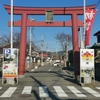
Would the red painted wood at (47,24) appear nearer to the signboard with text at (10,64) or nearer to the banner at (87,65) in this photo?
the signboard with text at (10,64)

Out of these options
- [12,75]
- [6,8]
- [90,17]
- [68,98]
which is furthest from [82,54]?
[6,8]

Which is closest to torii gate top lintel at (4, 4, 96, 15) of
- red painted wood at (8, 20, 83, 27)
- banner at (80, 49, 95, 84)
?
red painted wood at (8, 20, 83, 27)

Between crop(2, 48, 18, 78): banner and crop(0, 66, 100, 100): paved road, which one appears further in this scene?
crop(2, 48, 18, 78): banner

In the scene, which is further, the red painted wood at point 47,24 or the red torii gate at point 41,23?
the red painted wood at point 47,24

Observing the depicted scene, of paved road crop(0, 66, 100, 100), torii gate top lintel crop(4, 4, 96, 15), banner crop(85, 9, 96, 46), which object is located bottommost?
paved road crop(0, 66, 100, 100)

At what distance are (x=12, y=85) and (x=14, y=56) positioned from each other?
241 centimetres

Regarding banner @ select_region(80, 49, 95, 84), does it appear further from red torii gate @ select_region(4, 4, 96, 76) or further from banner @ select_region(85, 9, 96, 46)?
red torii gate @ select_region(4, 4, 96, 76)

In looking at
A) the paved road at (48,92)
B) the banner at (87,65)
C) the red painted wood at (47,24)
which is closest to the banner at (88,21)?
the banner at (87,65)

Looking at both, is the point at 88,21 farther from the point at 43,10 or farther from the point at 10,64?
the point at 10,64

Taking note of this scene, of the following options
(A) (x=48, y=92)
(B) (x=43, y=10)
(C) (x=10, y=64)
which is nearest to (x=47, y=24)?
(B) (x=43, y=10)

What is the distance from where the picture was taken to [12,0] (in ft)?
70.5

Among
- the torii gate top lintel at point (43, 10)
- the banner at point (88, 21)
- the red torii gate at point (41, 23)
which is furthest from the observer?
the torii gate top lintel at point (43, 10)

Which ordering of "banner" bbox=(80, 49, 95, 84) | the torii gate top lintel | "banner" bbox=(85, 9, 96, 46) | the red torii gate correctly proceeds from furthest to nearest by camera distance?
1. the torii gate top lintel
2. the red torii gate
3. "banner" bbox=(85, 9, 96, 46)
4. "banner" bbox=(80, 49, 95, 84)

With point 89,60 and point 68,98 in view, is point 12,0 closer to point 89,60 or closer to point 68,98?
point 89,60
